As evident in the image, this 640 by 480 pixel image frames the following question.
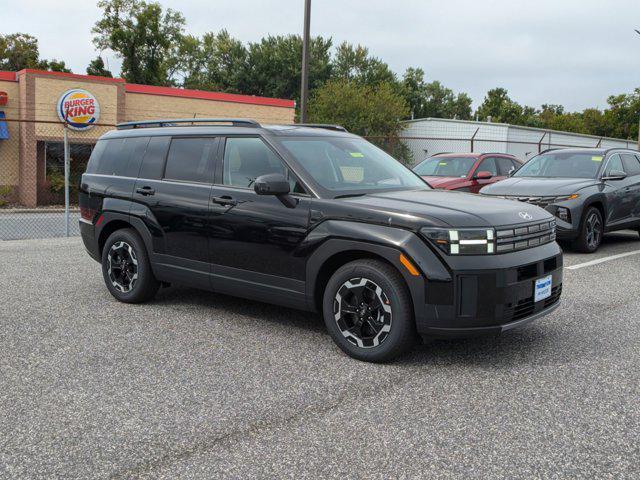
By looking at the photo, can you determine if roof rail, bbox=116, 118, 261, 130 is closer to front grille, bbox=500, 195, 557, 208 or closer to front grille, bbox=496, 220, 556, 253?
front grille, bbox=496, 220, 556, 253

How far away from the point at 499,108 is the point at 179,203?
10050 centimetres

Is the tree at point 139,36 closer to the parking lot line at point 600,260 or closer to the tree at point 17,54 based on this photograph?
the tree at point 17,54

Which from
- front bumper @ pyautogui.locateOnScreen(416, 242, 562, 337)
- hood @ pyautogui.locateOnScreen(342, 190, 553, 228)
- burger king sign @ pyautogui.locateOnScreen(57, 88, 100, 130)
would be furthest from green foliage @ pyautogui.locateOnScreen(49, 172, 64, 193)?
front bumper @ pyautogui.locateOnScreen(416, 242, 562, 337)

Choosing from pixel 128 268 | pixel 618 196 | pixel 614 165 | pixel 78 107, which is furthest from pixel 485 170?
pixel 78 107

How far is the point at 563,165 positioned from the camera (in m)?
11.1

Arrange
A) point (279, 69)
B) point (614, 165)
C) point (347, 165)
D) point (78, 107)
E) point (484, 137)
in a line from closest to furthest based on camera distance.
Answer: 1. point (347, 165)
2. point (614, 165)
3. point (78, 107)
4. point (484, 137)
5. point (279, 69)

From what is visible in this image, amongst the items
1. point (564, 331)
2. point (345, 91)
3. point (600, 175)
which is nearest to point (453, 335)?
point (564, 331)

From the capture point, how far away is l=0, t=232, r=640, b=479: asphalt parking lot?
321 cm

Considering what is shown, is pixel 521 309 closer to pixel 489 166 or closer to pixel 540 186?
pixel 540 186

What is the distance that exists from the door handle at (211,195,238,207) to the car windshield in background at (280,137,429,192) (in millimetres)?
639

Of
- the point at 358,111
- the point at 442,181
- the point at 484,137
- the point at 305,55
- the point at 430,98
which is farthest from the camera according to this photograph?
the point at 430,98

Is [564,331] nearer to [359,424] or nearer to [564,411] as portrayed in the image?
[564,411]

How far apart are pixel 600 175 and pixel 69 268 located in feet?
26.7

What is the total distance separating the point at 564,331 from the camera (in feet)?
18.4
